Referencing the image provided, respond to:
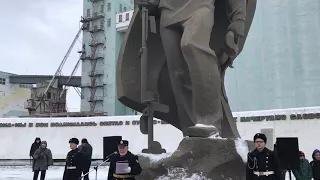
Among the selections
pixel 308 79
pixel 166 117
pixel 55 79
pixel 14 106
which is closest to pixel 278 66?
pixel 308 79

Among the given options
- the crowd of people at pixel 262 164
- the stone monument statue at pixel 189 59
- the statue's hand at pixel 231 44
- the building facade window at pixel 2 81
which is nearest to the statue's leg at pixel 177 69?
the stone monument statue at pixel 189 59

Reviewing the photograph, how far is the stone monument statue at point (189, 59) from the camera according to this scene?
5.16 meters

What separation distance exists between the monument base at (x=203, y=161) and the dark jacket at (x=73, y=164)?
2915 mm

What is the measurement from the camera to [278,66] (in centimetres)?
2597

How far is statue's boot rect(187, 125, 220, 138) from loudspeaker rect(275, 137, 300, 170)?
266 cm

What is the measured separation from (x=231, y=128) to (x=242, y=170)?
0.88 meters

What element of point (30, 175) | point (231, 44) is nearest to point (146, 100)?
point (231, 44)

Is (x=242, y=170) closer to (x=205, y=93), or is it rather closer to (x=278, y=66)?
(x=205, y=93)

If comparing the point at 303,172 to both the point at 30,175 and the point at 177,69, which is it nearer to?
the point at 177,69

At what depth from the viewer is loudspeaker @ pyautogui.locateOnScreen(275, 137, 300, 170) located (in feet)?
23.4

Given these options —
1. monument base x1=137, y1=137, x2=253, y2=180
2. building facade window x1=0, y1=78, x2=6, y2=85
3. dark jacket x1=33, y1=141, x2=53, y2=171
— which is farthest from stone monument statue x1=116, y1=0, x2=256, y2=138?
building facade window x1=0, y1=78, x2=6, y2=85

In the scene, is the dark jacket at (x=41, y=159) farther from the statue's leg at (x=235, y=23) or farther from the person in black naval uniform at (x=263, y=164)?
the person in black naval uniform at (x=263, y=164)

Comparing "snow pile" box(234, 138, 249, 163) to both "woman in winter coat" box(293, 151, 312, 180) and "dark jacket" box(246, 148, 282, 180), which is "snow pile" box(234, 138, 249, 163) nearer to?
"dark jacket" box(246, 148, 282, 180)

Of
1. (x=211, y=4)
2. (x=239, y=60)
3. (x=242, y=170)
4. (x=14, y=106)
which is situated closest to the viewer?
(x=242, y=170)
